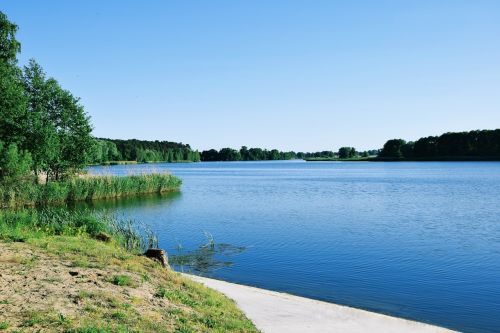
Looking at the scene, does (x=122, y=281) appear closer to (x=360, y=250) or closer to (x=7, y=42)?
(x=360, y=250)

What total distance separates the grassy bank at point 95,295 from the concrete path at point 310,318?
2.19 ft

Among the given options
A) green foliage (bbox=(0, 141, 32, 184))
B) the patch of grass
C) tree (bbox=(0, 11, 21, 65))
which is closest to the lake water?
the patch of grass

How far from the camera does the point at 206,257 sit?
21641 mm

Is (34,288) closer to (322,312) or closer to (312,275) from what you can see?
(322,312)

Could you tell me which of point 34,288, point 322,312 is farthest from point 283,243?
point 34,288

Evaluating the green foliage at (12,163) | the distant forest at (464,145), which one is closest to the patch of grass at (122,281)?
the green foliage at (12,163)

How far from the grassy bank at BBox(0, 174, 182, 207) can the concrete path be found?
33247mm

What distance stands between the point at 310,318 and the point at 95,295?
5375 millimetres

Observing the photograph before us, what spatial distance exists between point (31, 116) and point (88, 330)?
40.4m

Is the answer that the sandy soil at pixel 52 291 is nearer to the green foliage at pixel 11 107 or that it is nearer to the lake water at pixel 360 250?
the lake water at pixel 360 250

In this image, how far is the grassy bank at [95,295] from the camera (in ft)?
28.5

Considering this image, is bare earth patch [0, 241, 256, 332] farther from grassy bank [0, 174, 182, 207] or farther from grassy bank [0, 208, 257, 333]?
grassy bank [0, 174, 182, 207]

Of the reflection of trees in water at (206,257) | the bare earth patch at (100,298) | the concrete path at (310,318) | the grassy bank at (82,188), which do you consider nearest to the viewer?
the bare earth patch at (100,298)

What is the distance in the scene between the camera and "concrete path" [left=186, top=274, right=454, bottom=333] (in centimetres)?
1104
